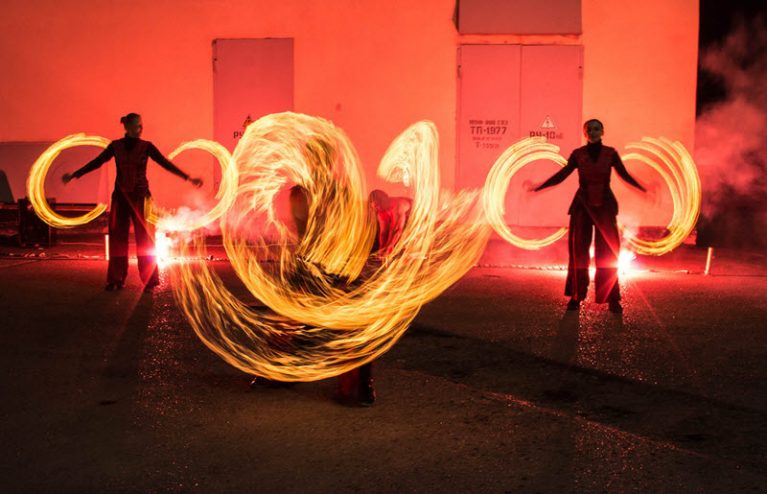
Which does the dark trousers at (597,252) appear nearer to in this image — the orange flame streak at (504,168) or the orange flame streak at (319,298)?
the orange flame streak at (319,298)

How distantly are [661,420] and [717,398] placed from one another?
2.42 feet

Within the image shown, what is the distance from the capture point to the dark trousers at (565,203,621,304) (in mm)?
9531

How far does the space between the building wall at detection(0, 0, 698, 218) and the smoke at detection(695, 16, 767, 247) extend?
1.31 m

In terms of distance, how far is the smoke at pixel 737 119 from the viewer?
1753 cm

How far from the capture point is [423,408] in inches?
228

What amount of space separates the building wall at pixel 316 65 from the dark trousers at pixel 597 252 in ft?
25.1

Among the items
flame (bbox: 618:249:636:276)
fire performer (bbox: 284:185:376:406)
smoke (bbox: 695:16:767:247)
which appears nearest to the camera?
fire performer (bbox: 284:185:376:406)

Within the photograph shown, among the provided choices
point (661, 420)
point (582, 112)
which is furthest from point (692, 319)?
point (582, 112)

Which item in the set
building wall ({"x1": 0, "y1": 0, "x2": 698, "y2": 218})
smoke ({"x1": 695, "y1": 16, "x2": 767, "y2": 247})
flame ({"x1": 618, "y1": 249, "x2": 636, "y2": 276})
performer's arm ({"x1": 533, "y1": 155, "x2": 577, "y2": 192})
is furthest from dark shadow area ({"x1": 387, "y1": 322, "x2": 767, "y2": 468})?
smoke ({"x1": 695, "y1": 16, "x2": 767, "y2": 247})

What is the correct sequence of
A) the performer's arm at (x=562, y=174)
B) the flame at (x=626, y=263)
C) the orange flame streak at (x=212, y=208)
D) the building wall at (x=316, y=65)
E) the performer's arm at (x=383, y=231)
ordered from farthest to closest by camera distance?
the building wall at (x=316, y=65) < the orange flame streak at (x=212, y=208) < the flame at (x=626, y=263) < the performer's arm at (x=562, y=174) < the performer's arm at (x=383, y=231)

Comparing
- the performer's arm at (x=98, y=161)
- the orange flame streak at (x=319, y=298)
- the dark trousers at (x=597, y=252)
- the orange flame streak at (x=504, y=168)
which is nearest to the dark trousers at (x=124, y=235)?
the performer's arm at (x=98, y=161)

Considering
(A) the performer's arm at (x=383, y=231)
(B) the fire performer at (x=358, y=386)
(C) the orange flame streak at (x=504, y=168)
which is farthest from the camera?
(C) the orange flame streak at (x=504, y=168)

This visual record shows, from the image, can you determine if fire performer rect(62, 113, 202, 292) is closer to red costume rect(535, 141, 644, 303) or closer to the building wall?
red costume rect(535, 141, 644, 303)

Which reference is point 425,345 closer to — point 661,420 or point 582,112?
point 661,420
